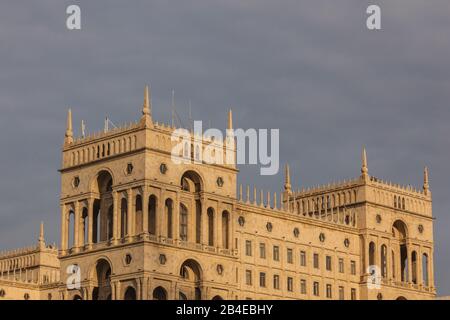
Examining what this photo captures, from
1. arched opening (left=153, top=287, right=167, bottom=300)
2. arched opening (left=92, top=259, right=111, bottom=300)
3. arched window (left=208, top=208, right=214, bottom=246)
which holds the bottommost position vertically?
arched opening (left=153, top=287, right=167, bottom=300)

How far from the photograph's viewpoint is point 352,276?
494ft

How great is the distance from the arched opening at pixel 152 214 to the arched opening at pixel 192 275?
16.4 ft

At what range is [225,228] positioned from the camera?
134000 mm

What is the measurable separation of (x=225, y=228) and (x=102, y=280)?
43.7 feet

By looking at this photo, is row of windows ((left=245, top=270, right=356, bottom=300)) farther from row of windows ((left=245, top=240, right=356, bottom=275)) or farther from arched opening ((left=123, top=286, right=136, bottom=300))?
arched opening ((left=123, top=286, right=136, bottom=300))

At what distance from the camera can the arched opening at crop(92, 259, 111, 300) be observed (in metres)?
130

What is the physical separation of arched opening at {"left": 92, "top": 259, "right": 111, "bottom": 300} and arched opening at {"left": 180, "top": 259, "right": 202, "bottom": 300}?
7.13 meters

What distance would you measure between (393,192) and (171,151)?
3663cm

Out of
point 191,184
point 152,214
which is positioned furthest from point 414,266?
point 152,214

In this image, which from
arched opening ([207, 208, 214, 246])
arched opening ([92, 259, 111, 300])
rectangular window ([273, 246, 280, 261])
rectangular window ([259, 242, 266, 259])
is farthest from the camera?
rectangular window ([273, 246, 280, 261])

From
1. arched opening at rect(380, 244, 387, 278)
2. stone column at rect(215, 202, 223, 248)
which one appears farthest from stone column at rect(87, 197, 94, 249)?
arched opening at rect(380, 244, 387, 278)

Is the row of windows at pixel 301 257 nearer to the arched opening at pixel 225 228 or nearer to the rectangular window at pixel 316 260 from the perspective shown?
the rectangular window at pixel 316 260
